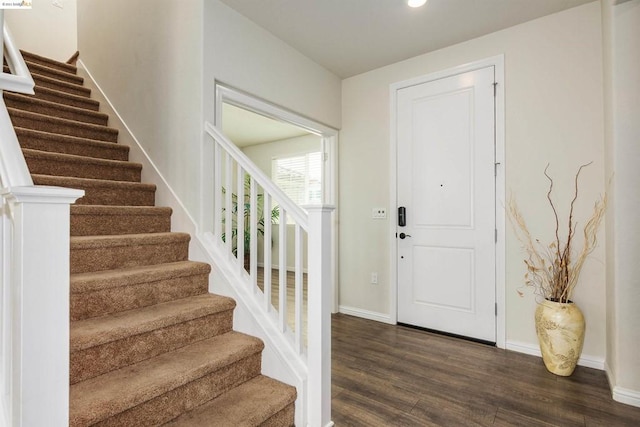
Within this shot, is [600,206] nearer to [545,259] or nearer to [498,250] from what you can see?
[545,259]

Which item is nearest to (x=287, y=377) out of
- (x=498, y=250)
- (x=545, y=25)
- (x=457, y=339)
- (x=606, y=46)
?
(x=457, y=339)

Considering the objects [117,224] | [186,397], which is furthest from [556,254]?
[117,224]

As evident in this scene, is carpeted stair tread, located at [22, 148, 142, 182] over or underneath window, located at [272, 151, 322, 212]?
underneath

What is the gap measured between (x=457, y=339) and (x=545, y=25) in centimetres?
265

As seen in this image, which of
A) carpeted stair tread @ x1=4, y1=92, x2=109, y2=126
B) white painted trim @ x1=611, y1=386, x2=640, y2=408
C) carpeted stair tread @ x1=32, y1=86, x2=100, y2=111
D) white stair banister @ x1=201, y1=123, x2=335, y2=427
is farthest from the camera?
carpeted stair tread @ x1=32, y1=86, x2=100, y2=111

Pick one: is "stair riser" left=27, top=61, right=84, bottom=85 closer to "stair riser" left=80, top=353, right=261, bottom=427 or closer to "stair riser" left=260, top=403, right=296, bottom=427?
"stair riser" left=80, top=353, right=261, bottom=427

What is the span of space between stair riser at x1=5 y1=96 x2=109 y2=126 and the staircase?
0.03m

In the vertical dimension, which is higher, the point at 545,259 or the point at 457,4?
the point at 457,4

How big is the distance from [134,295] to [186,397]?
625 mm

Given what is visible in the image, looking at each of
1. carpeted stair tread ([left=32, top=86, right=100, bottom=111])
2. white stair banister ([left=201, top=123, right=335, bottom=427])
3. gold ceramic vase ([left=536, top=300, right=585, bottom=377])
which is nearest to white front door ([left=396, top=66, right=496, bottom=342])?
gold ceramic vase ([left=536, top=300, right=585, bottom=377])

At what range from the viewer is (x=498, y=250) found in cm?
276

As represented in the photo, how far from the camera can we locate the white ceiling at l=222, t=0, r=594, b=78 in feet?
7.96

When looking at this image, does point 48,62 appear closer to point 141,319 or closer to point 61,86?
point 61,86

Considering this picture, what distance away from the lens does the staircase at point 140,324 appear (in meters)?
1.37
